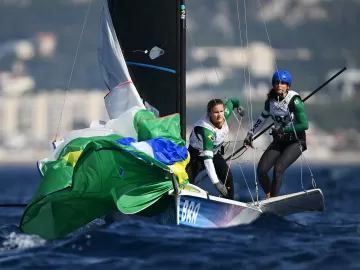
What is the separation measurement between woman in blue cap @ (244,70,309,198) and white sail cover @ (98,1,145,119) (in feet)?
4.29

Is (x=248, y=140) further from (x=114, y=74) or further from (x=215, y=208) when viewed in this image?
(x=114, y=74)

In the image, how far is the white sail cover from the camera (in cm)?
991

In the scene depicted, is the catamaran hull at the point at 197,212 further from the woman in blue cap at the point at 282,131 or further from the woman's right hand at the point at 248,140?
the woman's right hand at the point at 248,140

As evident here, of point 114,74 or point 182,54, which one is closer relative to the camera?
point 182,54

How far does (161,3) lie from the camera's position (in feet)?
33.0

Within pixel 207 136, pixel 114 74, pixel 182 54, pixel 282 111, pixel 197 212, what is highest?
pixel 182 54

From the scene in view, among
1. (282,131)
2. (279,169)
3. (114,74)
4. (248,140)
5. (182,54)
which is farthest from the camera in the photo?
(114,74)

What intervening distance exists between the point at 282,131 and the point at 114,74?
6.28 ft

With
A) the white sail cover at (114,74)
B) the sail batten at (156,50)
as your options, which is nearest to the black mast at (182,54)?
the sail batten at (156,50)

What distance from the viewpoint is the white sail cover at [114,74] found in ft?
32.5

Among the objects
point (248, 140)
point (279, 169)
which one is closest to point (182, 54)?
point (248, 140)

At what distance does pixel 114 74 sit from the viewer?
10133mm

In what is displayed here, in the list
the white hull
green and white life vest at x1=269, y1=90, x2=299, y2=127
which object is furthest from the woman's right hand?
the white hull

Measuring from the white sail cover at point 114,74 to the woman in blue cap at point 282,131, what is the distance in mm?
1306
